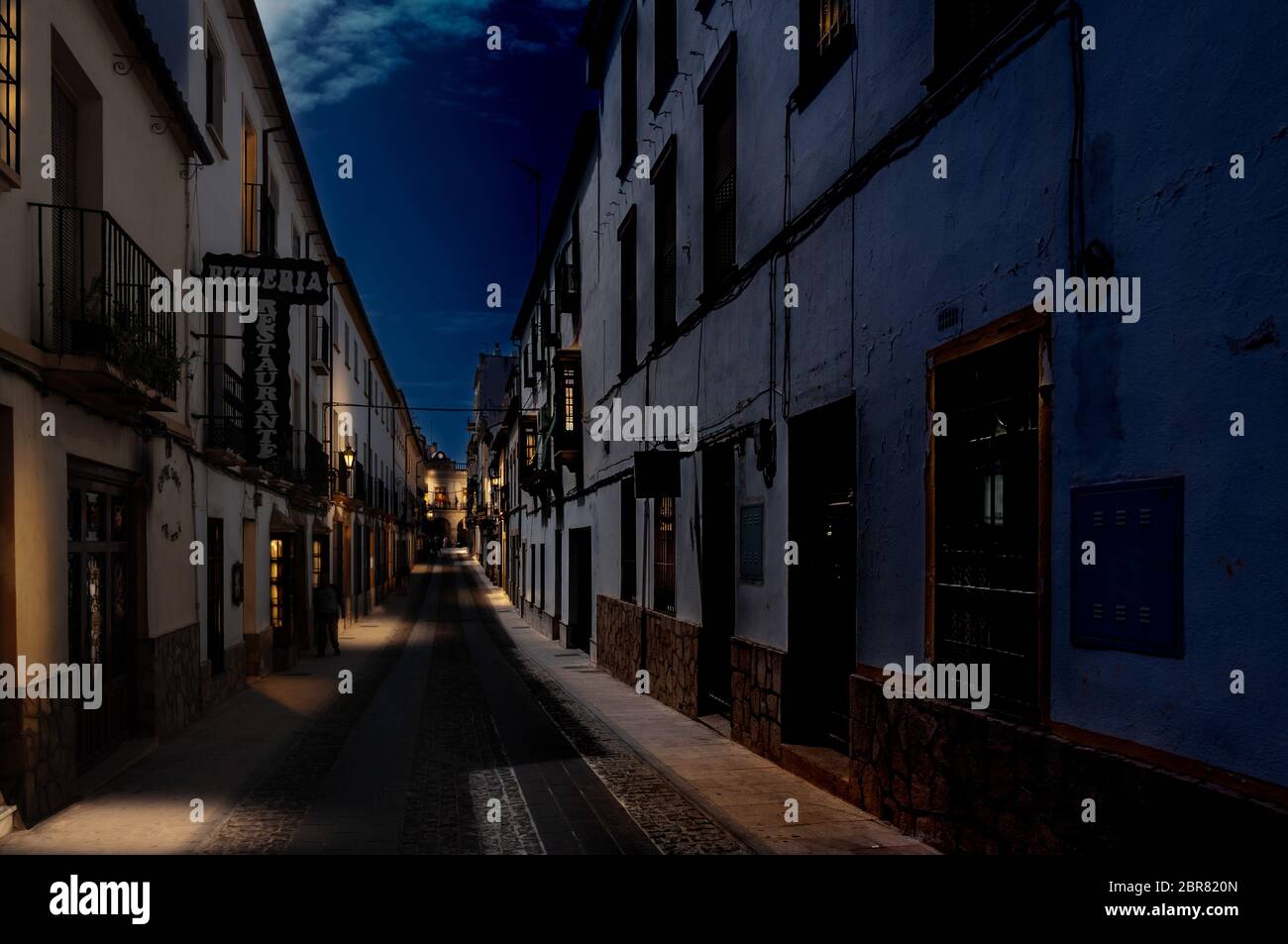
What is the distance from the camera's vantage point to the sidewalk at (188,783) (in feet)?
23.3

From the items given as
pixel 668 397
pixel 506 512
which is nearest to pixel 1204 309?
pixel 668 397

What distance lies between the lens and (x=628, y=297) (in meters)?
17.8

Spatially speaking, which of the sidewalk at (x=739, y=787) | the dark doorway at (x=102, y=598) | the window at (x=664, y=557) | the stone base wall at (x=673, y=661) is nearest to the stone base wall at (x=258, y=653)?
the sidewalk at (x=739, y=787)

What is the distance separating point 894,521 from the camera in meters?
7.39

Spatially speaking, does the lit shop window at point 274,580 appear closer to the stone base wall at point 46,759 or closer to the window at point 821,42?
the stone base wall at point 46,759

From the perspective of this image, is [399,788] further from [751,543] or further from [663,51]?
[663,51]

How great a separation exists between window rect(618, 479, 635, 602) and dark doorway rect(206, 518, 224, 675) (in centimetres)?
642

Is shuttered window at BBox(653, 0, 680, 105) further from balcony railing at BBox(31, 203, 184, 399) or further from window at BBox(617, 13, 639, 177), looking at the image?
balcony railing at BBox(31, 203, 184, 399)

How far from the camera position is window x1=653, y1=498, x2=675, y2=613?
14289 mm

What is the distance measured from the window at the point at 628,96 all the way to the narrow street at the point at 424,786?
8.85 meters

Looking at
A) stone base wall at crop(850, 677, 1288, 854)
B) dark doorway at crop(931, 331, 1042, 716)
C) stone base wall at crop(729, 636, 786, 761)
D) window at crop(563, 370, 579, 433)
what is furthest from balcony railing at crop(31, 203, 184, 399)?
window at crop(563, 370, 579, 433)

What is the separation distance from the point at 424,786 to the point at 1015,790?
17.1 ft

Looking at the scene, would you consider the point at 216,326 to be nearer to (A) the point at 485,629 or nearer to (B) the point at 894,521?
(B) the point at 894,521
